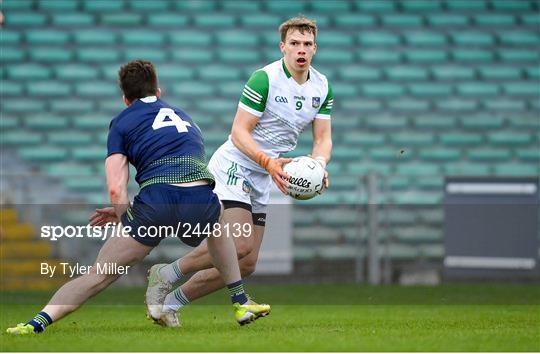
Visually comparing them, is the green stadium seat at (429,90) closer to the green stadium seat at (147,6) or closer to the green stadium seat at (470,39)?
the green stadium seat at (470,39)

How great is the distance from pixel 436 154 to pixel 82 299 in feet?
31.1

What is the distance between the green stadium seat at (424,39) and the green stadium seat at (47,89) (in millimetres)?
4839

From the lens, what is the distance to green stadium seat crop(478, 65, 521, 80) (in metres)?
16.1

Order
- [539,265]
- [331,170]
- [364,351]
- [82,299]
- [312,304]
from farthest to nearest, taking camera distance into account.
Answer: [331,170] → [539,265] → [312,304] → [82,299] → [364,351]

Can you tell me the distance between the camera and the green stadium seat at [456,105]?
15.6 m

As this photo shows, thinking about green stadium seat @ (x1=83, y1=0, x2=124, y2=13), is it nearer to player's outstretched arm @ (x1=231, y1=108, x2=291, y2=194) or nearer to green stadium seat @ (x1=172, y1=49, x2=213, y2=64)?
green stadium seat @ (x1=172, y1=49, x2=213, y2=64)

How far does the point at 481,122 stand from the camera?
1559 centimetres

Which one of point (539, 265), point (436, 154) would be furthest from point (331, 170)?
point (539, 265)

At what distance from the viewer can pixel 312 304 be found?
980 centimetres

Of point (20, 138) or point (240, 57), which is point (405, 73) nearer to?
point (240, 57)

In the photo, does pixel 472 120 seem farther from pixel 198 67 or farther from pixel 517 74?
pixel 198 67

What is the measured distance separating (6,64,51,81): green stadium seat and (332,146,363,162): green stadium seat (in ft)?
13.5

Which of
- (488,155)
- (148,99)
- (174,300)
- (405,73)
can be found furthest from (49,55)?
(148,99)

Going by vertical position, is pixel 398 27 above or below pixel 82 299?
above
